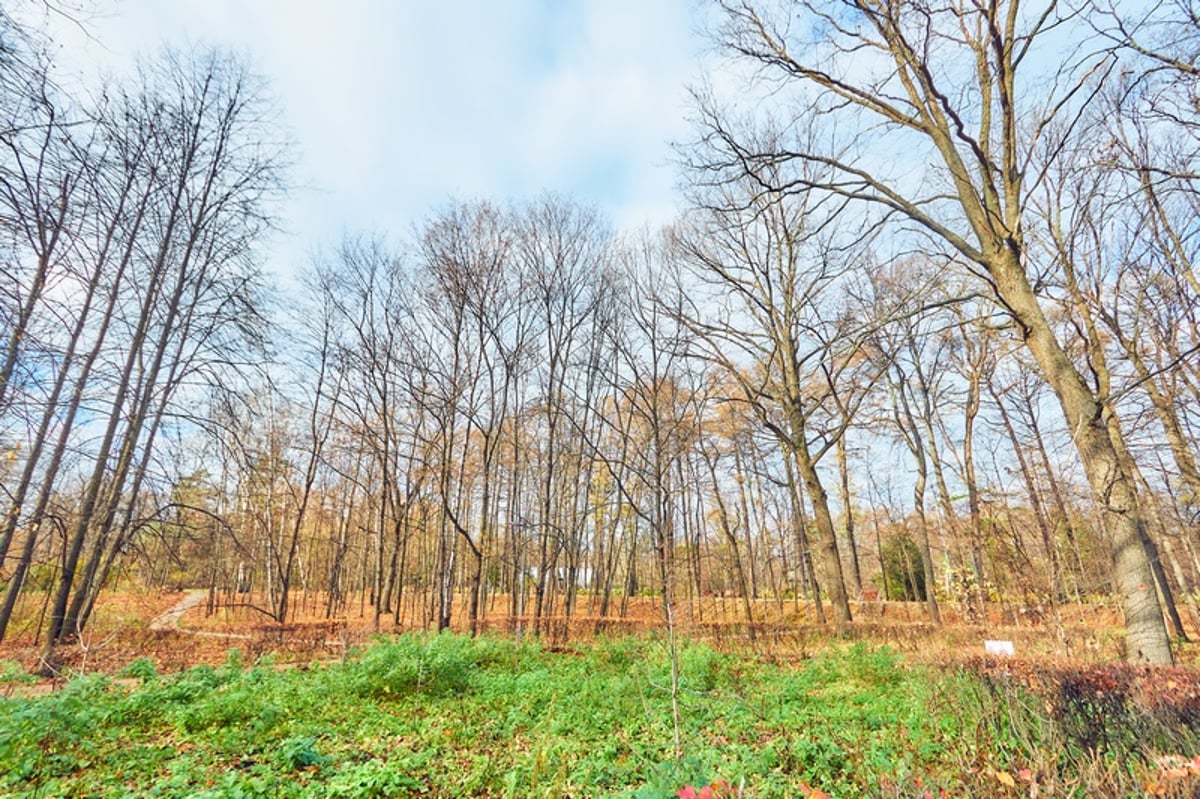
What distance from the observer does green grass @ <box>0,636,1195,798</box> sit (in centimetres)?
354

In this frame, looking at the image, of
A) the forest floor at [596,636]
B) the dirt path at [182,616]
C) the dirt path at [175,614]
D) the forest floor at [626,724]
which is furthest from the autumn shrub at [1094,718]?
the dirt path at [175,614]

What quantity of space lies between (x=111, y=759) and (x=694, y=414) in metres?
15.0

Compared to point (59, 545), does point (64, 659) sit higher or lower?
lower

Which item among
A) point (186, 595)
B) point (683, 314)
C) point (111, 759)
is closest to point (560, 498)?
point (683, 314)

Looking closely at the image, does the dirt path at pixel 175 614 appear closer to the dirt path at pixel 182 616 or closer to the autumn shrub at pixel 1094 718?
the dirt path at pixel 182 616

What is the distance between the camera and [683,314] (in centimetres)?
1376

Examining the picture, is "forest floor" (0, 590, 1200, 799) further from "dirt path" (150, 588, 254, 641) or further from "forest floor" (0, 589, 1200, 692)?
"dirt path" (150, 588, 254, 641)

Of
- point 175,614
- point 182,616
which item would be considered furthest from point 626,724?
point 175,614

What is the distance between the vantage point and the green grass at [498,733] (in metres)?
3.54

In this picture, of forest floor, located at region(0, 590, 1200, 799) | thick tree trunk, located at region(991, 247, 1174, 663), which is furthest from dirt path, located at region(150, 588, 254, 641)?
thick tree trunk, located at region(991, 247, 1174, 663)

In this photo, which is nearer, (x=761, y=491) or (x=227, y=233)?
(x=227, y=233)

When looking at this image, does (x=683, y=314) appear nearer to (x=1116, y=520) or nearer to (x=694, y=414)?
(x=694, y=414)

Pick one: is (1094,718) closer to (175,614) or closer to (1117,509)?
(1117,509)

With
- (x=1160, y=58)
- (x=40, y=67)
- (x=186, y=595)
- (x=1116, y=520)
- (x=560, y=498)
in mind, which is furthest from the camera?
(x=186, y=595)
